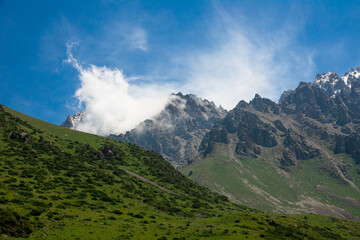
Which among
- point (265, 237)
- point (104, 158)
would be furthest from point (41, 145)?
point (265, 237)

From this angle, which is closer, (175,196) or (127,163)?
(175,196)

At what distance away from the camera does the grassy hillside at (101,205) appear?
42.9 m

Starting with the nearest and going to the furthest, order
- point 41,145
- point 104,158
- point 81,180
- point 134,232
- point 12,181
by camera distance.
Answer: point 134,232, point 12,181, point 81,180, point 41,145, point 104,158

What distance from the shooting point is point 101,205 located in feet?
200

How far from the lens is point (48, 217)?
144 ft

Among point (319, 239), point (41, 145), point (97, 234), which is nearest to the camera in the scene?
point (97, 234)

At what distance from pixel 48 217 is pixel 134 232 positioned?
15.9 meters

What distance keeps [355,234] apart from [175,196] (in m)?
64.5

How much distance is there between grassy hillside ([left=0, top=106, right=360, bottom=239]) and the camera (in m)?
42.9

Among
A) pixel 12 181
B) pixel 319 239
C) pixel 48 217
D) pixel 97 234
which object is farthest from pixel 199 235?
pixel 12 181

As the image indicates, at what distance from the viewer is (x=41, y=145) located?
9694 cm

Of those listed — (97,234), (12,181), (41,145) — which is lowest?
(97,234)

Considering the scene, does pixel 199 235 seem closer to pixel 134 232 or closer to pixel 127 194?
pixel 134 232

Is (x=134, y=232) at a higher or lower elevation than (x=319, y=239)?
lower
